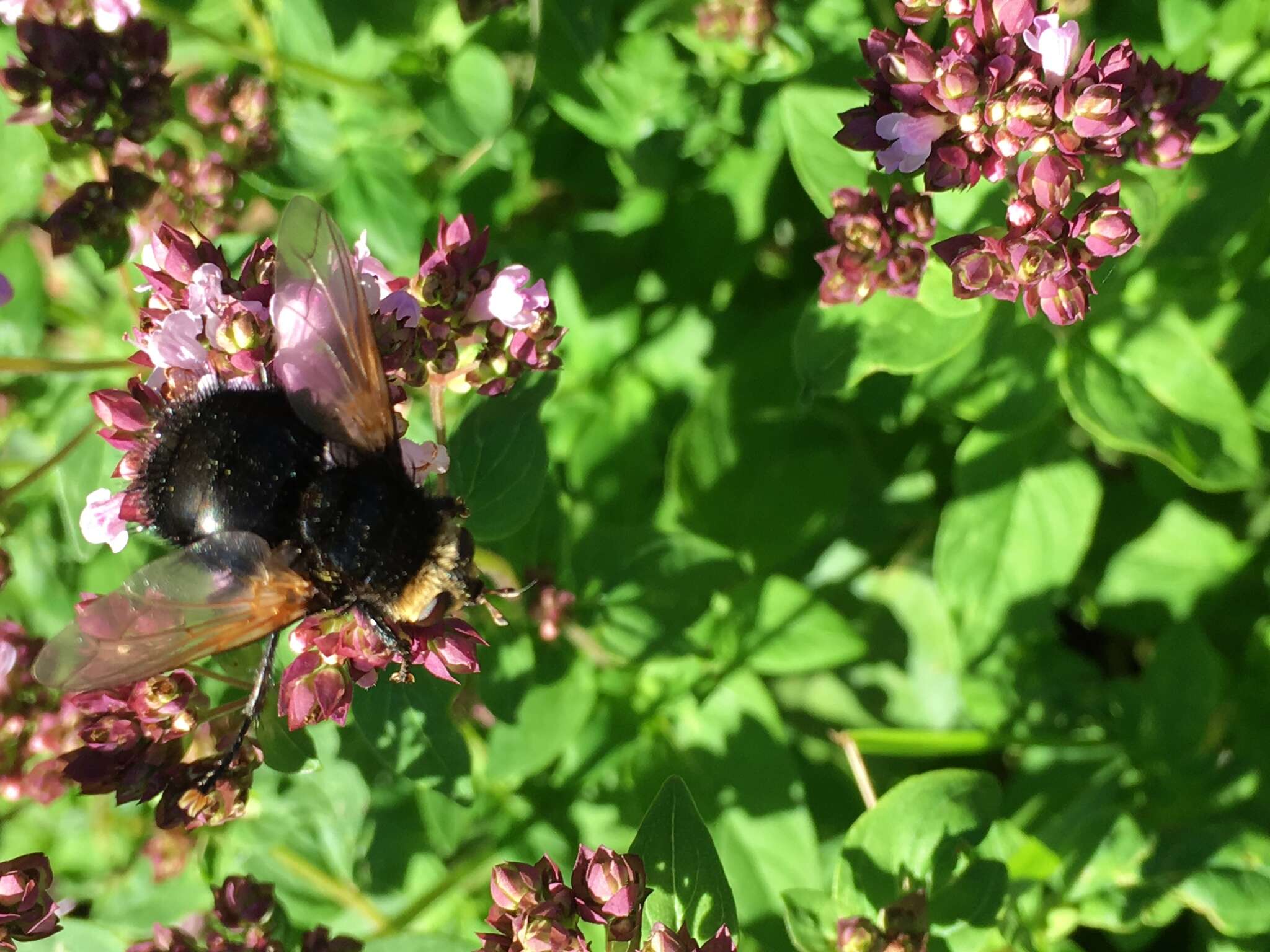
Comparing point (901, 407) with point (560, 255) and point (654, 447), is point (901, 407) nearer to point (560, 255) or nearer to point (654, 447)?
point (654, 447)

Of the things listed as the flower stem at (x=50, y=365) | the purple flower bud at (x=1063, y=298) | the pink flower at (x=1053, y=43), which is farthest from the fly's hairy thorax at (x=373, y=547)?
the pink flower at (x=1053, y=43)

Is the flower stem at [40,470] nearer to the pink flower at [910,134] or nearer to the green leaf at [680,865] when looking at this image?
the green leaf at [680,865]

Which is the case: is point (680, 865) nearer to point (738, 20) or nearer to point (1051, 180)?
point (1051, 180)

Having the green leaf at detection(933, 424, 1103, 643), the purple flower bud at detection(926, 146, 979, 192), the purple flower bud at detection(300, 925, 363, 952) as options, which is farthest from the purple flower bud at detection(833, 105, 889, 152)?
the purple flower bud at detection(300, 925, 363, 952)

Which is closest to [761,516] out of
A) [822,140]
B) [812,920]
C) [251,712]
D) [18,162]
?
[822,140]

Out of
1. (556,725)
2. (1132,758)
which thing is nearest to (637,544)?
(556,725)
